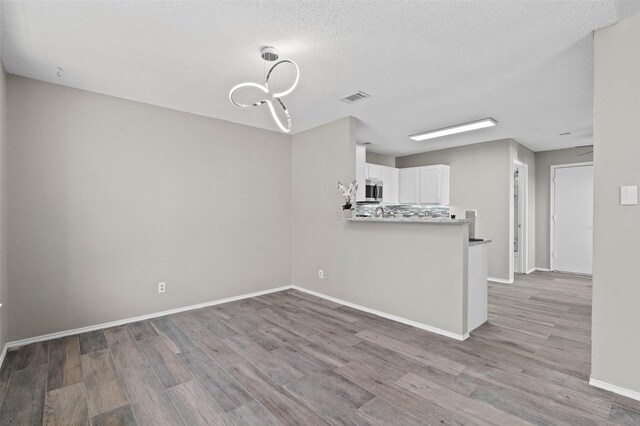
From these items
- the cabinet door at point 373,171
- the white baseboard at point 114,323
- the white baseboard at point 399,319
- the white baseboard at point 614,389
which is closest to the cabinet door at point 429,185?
the cabinet door at point 373,171

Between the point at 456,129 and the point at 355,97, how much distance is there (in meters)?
2.05

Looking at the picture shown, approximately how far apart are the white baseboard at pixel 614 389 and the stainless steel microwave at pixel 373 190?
3.58 metres

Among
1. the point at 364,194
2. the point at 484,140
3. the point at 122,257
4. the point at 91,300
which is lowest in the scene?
the point at 91,300

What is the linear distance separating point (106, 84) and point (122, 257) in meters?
1.86

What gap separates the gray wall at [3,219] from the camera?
2699 mm

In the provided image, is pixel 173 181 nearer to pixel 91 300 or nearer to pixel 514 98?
pixel 91 300

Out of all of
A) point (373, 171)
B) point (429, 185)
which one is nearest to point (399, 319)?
point (373, 171)

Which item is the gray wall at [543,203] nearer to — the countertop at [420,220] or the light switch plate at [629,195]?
the countertop at [420,220]

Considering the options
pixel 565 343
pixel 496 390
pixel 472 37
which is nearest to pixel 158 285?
pixel 496 390

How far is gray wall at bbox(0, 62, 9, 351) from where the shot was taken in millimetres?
2699

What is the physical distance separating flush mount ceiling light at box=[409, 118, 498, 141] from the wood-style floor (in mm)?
2614

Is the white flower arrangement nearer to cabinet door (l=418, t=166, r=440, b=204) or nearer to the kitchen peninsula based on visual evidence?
the kitchen peninsula

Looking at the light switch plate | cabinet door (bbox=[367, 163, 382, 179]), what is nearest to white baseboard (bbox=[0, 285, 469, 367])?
the light switch plate

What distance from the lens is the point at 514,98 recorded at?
359 centimetres
